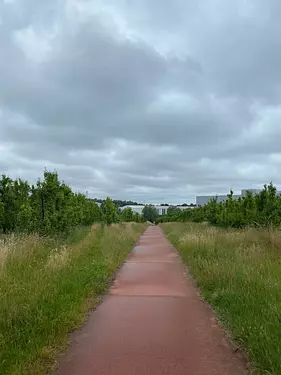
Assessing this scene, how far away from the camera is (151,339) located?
5.70 metres

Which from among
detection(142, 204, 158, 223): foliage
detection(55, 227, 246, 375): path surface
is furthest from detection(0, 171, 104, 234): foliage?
detection(142, 204, 158, 223): foliage

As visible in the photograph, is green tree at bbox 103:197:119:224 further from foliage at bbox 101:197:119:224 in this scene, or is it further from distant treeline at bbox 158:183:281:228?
distant treeline at bbox 158:183:281:228

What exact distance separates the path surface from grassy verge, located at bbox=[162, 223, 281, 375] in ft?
0.84

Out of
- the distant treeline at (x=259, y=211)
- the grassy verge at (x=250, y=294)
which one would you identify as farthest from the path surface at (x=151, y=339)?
the distant treeline at (x=259, y=211)

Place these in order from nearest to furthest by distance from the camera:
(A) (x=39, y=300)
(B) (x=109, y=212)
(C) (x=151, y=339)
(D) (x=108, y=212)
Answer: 1. (C) (x=151, y=339)
2. (A) (x=39, y=300)
3. (D) (x=108, y=212)
4. (B) (x=109, y=212)

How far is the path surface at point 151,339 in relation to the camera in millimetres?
4660

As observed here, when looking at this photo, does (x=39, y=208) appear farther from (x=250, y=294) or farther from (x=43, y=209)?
(x=250, y=294)

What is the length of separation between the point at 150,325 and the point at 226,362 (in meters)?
1.83

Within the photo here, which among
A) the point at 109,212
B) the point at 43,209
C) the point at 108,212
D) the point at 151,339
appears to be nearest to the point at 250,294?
the point at 151,339

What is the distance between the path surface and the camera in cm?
466

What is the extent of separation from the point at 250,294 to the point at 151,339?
7.04 ft

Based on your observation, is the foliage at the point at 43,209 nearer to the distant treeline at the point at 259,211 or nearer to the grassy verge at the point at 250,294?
the grassy verge at the point at 250,294

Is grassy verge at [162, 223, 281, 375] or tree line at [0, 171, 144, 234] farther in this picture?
tree line at [0, 171, 144, 234]

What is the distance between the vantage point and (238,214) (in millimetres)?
28688
